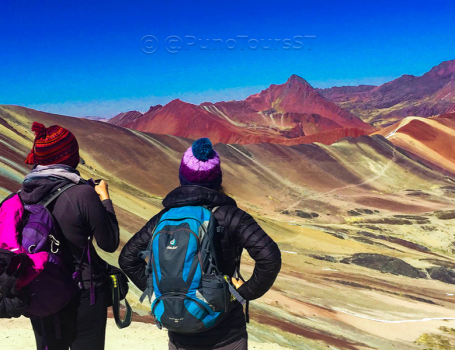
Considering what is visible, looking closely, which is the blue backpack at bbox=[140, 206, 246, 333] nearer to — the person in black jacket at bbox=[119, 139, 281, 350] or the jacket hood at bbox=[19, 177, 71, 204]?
the person in black jacket at bbox=[119, 139, 281, 350]

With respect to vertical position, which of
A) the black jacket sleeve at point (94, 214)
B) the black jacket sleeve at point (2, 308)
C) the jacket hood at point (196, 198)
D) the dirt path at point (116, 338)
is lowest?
the dirt path at point (116, 338)

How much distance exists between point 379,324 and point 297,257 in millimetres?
7935

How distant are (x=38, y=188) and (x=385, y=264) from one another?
62.2 feet

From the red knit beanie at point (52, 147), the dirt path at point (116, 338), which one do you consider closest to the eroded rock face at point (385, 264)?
the dirt path at point (116, 338)

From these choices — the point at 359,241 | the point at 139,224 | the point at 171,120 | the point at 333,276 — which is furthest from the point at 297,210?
the point at 171,120

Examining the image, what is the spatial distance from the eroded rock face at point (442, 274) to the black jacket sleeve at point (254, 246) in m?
17.7

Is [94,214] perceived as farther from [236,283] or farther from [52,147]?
[236,283]

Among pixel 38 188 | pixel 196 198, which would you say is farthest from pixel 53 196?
pixel 196 198

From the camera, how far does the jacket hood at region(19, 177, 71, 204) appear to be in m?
A: 2.62

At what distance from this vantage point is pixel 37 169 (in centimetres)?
280

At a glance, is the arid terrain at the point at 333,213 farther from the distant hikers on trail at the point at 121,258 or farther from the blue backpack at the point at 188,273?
the blue backpack at the point at 188,273

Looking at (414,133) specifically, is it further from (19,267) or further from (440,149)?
(19,267)

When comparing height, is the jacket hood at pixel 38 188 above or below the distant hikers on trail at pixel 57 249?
above

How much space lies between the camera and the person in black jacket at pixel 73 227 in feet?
8.69
